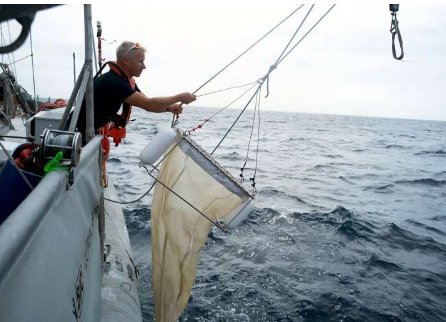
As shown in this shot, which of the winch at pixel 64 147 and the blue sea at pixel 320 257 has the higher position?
the winch at pixel 64 147

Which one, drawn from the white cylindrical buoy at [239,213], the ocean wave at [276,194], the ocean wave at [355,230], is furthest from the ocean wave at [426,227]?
the white cylindrical buoy at [239,213]

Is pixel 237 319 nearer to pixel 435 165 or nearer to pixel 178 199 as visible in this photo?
pixel 178 199

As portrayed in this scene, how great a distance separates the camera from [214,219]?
3.92 metres

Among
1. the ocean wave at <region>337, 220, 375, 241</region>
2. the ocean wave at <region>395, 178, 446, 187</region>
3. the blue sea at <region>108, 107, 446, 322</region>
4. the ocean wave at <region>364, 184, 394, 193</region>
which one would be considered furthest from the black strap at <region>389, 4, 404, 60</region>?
the ocean wave at <region>395, 178, 446, 187</region>

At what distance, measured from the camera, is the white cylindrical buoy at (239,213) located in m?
3.93

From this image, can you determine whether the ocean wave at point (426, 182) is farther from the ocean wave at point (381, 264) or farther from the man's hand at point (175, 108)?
the man's hand at point (175, 108)

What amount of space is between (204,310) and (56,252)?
14.6 ft

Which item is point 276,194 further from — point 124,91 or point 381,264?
point 124,91

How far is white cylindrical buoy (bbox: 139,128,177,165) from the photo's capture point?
361 cm

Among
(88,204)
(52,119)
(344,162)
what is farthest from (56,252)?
(344,162)

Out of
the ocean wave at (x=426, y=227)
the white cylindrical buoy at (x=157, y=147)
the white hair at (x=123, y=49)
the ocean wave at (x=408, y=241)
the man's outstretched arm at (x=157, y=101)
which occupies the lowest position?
the ocean wave at (x=408, y=241)

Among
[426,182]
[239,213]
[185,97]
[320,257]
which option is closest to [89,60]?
[185,97]

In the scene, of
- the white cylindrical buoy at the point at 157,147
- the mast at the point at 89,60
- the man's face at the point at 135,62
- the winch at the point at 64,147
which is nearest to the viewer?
the winch at the point at 64,147

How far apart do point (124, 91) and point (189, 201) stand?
1.43m
